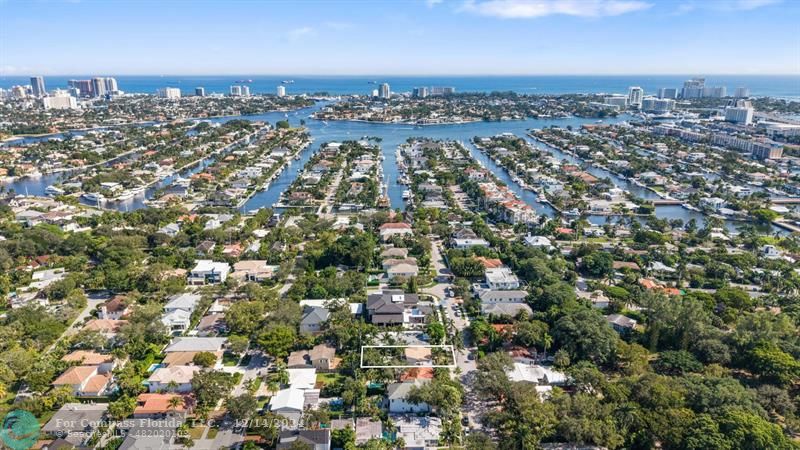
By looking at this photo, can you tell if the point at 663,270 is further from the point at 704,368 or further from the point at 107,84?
the point at 107,84

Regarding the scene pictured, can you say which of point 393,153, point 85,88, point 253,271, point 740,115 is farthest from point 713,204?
point 85,88

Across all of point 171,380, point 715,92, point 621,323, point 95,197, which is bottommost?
point 171,380

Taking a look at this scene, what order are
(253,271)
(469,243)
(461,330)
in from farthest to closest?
1. (469,243)
2. (253,271)
3. (461,330)

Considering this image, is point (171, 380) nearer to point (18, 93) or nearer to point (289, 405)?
point (289, 405)

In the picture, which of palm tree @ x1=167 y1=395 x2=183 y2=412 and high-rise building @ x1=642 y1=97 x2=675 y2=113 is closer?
palm tree @ x1=167 y1=395 x2=183 y2=412

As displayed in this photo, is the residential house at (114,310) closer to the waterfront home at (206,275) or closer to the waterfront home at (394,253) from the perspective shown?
the waterfront home at (206,275)

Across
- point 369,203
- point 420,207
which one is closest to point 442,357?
point 420,207

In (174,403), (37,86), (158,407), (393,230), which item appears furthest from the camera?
(37,86)

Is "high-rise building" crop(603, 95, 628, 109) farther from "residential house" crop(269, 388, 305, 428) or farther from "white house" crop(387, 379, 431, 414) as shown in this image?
"residential house" crop(269, 388, 305, 428)

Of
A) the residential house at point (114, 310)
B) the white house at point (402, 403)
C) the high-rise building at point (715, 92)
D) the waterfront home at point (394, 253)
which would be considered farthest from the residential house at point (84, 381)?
the high-rise building at point (715, 92)

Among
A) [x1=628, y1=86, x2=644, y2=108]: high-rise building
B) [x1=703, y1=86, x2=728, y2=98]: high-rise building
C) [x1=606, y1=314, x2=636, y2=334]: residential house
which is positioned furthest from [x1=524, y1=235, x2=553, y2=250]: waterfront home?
[x1=703, y1=86, x2=728, y2=98]: high-rise building

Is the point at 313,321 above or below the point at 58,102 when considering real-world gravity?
below
